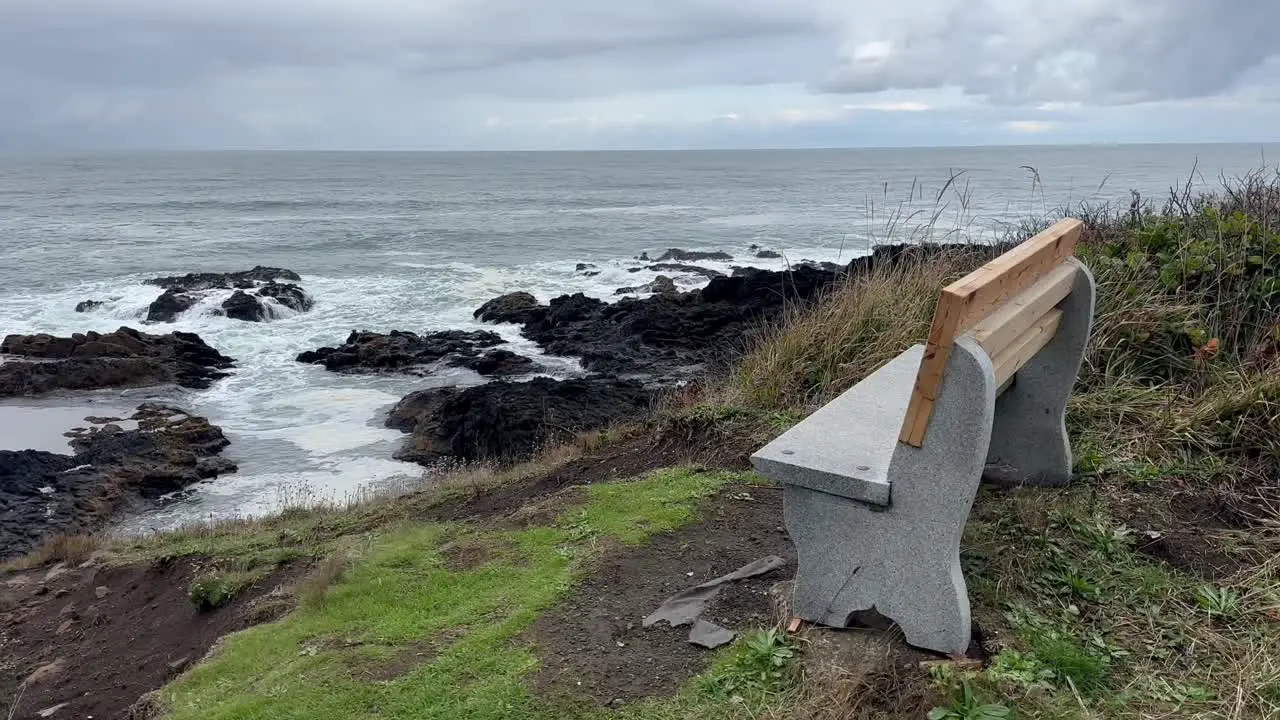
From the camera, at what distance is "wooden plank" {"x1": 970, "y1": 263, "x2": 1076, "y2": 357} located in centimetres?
316

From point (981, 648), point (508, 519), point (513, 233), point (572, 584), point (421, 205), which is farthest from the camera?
point (421, 205)

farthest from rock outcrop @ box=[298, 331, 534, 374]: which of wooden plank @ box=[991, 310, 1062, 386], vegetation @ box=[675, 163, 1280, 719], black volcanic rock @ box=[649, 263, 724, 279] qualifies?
wooden plank @ box=[991, 310, 1062, 386]

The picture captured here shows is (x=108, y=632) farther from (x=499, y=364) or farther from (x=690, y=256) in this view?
(x=690, y=256)

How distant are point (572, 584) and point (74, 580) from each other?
16.8ft

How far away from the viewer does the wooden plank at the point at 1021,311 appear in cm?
316

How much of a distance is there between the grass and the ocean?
13.2 ft

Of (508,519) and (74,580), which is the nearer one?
(508,519)

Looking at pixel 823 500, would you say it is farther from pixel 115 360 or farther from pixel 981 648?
pixel 115 360

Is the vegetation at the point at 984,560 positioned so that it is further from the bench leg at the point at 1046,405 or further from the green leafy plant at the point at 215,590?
the bench leg at the point at 1046,405

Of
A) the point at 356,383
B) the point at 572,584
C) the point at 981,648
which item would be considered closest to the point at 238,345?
the point at 356,383

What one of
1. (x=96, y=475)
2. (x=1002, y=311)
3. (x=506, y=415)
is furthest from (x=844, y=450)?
(x=96, y=475)

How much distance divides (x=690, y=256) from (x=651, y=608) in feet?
108

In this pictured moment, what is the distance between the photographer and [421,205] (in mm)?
66562

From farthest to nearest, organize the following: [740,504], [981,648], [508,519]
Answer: [508,519] < [740,504] < [981,648]
